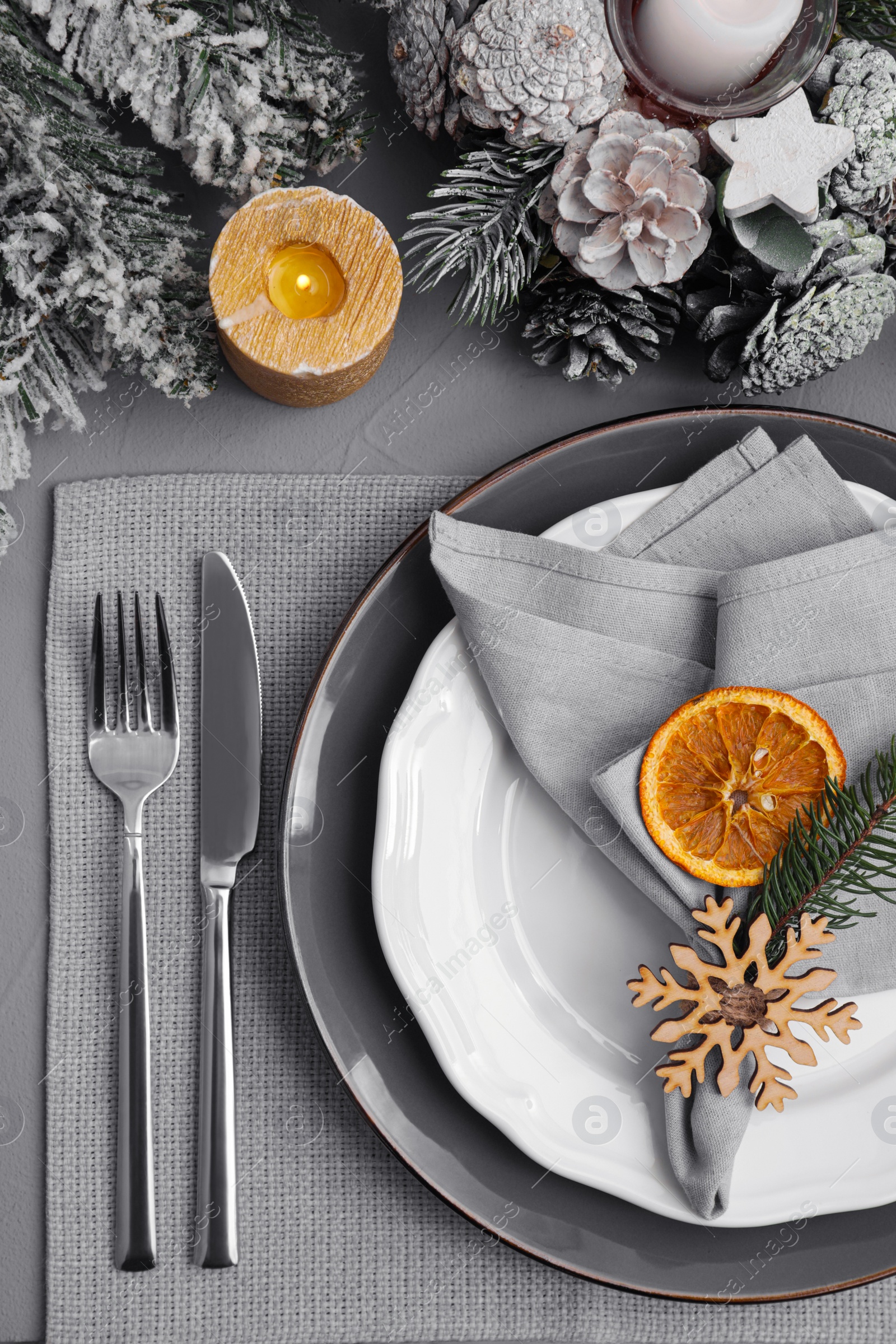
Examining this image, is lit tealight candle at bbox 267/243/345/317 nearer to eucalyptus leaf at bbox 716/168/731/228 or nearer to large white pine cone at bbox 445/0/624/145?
large white pine cone at bbox 445/0/624/145

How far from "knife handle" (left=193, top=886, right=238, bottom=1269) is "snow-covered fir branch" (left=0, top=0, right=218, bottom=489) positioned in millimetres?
366

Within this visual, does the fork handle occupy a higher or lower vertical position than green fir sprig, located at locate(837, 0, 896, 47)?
lower

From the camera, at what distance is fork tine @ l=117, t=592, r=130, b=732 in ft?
2.26

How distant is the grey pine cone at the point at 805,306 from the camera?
0.62 metres

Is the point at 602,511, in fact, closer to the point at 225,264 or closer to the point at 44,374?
the point at 225,264

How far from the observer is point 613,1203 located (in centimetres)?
64

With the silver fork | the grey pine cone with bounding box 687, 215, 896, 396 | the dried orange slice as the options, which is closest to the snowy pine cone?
the grey pine cone with bounding box 687, 215, 896, 396

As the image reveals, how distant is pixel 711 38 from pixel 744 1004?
1.98 feet

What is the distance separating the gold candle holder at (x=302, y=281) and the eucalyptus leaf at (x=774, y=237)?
229 mm

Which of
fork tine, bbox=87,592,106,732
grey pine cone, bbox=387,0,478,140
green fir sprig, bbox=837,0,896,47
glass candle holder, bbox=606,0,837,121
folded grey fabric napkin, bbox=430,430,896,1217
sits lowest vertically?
fork tine, bbox=87,592,106,732

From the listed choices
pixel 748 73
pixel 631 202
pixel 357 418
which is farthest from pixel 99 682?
pixel 748 73

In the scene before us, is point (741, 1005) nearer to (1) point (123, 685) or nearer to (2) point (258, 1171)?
(2) point (258, 1171)

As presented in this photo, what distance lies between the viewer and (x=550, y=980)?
0.66 metres

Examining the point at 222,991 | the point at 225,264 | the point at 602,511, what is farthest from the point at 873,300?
the point at 222,991
